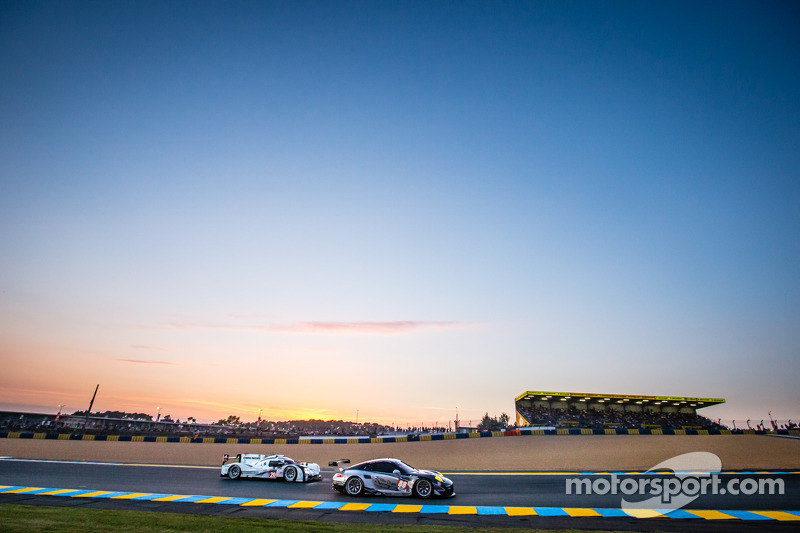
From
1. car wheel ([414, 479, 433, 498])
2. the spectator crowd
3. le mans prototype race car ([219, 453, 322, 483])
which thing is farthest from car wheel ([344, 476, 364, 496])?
the spectator crowd

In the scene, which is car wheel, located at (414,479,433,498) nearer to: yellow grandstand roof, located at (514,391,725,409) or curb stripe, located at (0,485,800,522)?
curb stripe, located at (0,485,800,522)

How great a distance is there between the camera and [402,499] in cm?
1345

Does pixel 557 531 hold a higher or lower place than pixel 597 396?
lower

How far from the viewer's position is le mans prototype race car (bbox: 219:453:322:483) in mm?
17422

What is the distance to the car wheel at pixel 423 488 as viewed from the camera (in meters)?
13.2

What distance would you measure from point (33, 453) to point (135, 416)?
9942cm

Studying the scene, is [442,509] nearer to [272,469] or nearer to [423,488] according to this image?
[423,488]

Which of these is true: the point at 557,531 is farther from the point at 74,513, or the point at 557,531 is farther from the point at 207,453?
the point at 207,453

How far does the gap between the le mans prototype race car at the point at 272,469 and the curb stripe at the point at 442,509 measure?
450 centimetres

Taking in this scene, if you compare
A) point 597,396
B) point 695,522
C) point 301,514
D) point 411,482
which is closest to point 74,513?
point 301,514

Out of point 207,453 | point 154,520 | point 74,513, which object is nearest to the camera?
point 154,520

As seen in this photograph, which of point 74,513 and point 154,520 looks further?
point 74,513

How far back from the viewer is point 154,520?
928cm

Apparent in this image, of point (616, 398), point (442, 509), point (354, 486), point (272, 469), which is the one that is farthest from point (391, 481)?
point (616, 398)
